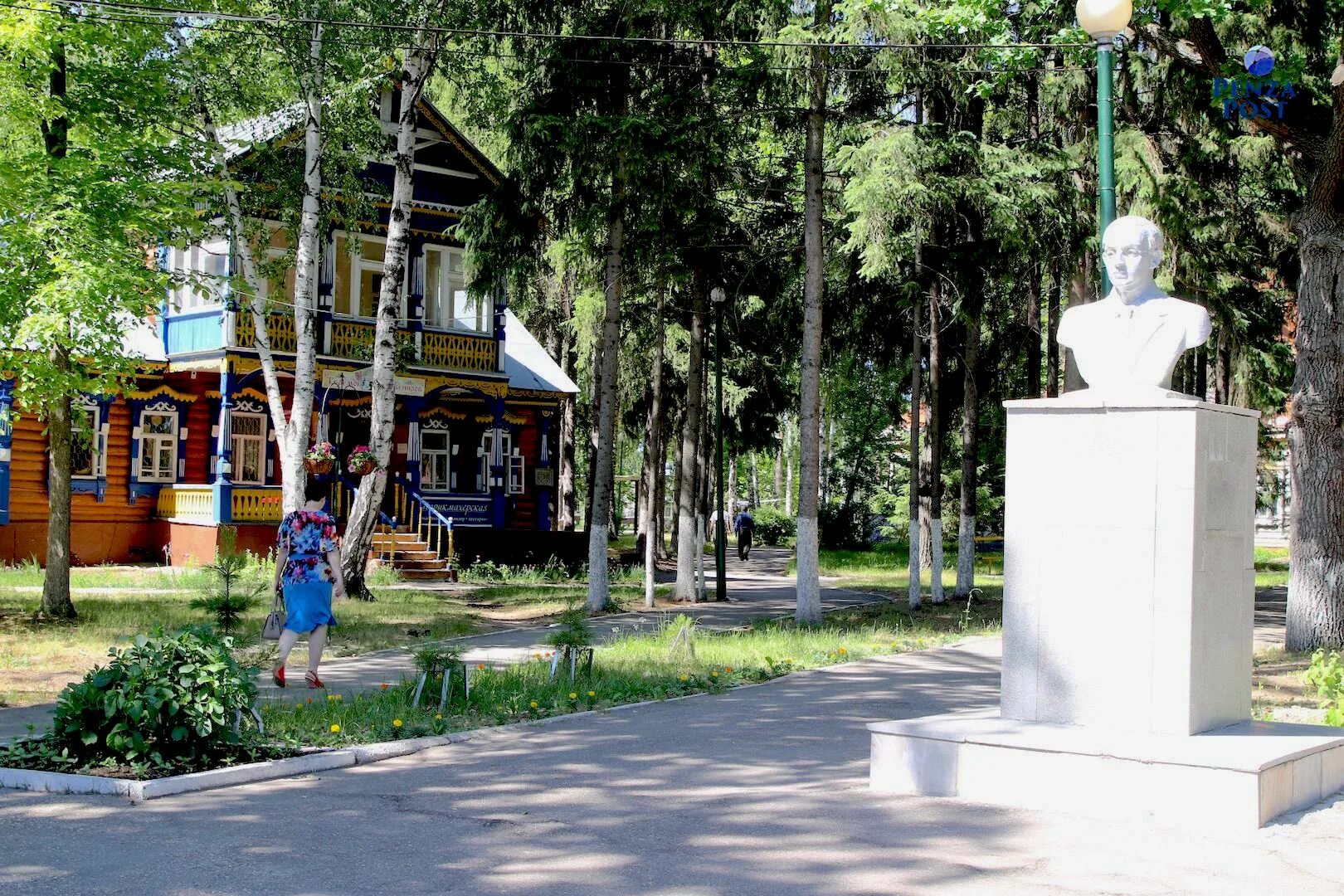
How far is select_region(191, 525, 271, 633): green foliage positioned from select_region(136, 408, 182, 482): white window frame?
292 centimetres

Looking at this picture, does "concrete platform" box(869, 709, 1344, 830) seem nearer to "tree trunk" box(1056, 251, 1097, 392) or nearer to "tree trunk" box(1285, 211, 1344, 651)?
"tree trunk" box(1285, 211, 1344, 651)

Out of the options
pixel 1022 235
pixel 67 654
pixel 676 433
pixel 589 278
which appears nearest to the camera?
pixel 67 654

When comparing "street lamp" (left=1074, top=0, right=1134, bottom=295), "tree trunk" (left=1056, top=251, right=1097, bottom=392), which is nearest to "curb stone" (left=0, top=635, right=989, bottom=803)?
"street lamp" (left=1074, top=0, right=1134, bottom=295)

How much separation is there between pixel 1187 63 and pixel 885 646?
8.13 m

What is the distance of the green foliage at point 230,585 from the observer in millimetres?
13914

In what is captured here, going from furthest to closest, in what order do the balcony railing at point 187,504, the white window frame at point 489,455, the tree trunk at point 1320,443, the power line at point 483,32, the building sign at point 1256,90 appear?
the white window frame at point 489,455, the balcony railing at point 187,504, the power line at point 483,32, the tree trunk at point 1320,443, the building sign at point 1256,90

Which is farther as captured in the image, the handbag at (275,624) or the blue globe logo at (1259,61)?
the blue globe logo at (1259,61)

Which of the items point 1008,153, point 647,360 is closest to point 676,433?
point 647,360

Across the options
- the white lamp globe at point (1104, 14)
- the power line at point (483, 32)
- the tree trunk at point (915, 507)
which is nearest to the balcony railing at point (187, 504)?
the power line at point (483, 32)

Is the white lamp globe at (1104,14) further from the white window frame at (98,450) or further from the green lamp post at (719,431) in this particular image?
the white window frame at (98,450)

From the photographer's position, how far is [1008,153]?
1850 cm

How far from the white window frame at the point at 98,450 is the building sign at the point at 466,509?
22.5 feet

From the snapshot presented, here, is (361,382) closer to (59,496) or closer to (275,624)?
(59,496)

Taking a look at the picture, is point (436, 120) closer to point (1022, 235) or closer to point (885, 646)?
point (1022, 235)
